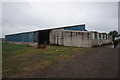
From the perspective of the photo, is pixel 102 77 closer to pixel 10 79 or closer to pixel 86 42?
pixel 10 79

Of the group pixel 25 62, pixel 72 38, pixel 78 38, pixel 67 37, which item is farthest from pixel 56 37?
pixel 25 62

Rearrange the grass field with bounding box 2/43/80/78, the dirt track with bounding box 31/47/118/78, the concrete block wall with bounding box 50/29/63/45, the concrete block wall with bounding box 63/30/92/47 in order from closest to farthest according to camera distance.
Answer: the dirt track with bounding box 31/47/118/78 → the grass field with bounding box 2/43/80/78 → the concrete block wall with bounding box 63/30/92/47 → the concrete block wall with bounding box 50/29/63/45

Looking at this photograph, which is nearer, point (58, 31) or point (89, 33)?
point (89, 33)

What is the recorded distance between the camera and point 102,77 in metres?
3.88

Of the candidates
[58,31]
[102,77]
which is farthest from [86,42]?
[102,77]

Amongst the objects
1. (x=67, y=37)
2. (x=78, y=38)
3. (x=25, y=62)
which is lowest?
(x=25, y=62)

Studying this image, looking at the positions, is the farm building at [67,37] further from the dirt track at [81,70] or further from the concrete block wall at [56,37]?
the dirt track at [81,70]

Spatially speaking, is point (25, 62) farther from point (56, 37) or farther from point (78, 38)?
point (56, 37)

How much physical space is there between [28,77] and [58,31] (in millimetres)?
16072

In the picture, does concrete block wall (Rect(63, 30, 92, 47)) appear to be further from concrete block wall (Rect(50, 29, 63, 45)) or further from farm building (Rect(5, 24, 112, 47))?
concrete block wall (Rect(50, 29, 63, 45))

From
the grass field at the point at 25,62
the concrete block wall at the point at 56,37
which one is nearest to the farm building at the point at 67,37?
the concrete block wall at the point at 56,37

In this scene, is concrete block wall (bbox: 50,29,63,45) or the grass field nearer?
the grass field

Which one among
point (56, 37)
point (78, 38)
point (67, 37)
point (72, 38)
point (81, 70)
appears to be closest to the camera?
point (81, 70)

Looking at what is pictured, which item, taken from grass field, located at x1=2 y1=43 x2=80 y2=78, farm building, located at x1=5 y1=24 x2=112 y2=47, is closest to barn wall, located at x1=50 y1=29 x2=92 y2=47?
farm building, located at x1=5 y1=24 x2=112 y2=47
